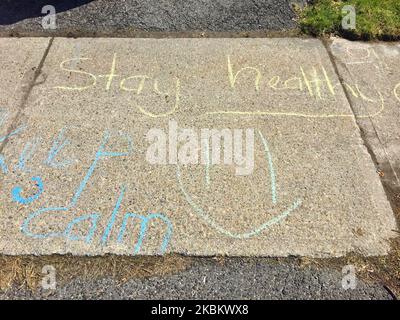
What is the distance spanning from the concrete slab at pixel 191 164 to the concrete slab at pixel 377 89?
113 mm

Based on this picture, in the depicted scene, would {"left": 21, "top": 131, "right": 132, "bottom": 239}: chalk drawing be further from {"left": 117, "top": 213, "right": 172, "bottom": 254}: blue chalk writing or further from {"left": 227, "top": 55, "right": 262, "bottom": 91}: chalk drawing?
{"left": 227, "top": 55, "right": 262, "bottom": 91}: chalk drawing

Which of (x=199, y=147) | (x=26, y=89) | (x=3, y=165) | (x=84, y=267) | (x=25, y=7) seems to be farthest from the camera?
(x=25, y=7)

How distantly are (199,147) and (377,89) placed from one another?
6.16ft

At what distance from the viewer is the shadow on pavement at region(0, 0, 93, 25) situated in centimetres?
477

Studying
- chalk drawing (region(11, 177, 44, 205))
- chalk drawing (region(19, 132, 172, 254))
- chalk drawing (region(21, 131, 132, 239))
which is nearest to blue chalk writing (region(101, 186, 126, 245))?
chalk drawing (region(19, 132, 172, 254))

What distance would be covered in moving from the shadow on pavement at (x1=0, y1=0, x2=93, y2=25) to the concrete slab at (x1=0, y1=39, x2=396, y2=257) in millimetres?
867

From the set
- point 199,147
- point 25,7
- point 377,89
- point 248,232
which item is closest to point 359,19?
point 377,89

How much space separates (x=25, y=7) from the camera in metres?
4.93

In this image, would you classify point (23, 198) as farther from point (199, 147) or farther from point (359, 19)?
point (359, 19)

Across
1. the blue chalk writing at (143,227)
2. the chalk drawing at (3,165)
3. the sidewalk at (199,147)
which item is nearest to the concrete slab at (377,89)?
the sidewalk at (199,147)
